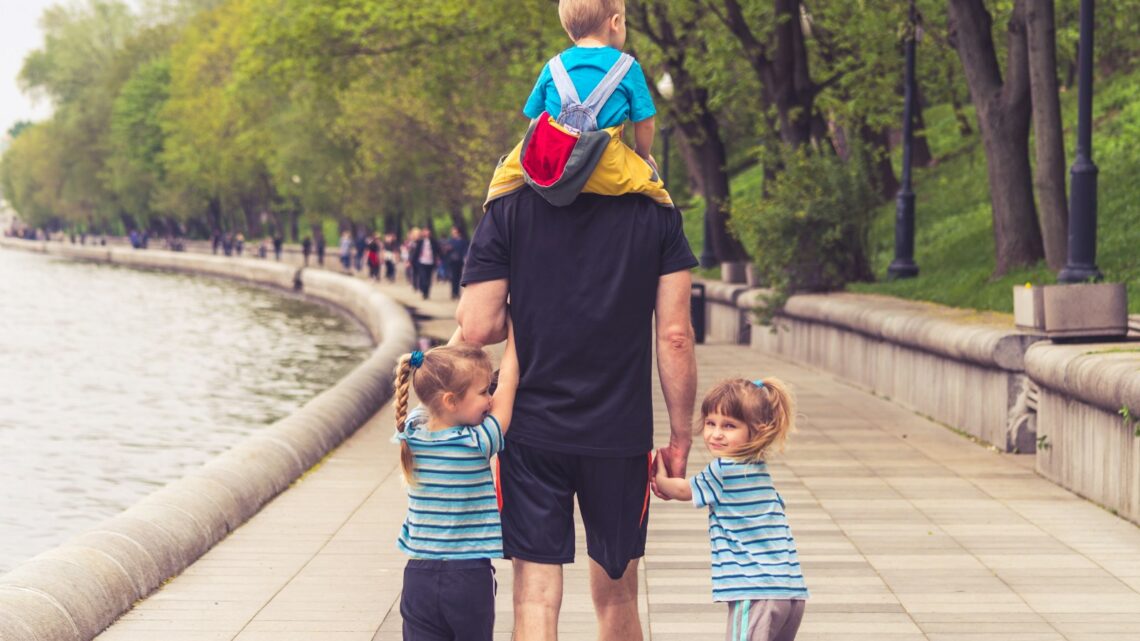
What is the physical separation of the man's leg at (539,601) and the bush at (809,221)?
16.4m

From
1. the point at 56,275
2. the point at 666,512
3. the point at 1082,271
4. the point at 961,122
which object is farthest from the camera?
the point at 56,275

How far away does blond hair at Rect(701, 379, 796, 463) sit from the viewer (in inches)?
183

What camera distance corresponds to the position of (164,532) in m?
7.50

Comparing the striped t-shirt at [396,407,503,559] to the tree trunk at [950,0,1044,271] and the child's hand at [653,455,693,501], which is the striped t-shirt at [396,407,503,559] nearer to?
the child's hand at [653,455,693,501]

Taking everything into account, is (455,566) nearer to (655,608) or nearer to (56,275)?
(655,608)

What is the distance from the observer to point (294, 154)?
6806 centimetres

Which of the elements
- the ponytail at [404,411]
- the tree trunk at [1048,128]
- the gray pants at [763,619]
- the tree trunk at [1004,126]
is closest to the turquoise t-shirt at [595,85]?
the ponytail at [404,411]

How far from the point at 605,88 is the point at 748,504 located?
4.09ft

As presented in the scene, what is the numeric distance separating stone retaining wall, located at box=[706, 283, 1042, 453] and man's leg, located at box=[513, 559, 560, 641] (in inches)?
300

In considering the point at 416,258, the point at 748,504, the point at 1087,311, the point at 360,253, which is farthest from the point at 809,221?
the point at 360,253

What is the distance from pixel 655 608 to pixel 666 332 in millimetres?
2369

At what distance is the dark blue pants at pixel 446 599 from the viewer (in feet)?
14.9

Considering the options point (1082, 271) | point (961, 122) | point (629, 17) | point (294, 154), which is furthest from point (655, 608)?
point (294, 154)

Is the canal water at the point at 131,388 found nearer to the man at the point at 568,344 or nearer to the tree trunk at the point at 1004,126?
the man at the point at 568,344
